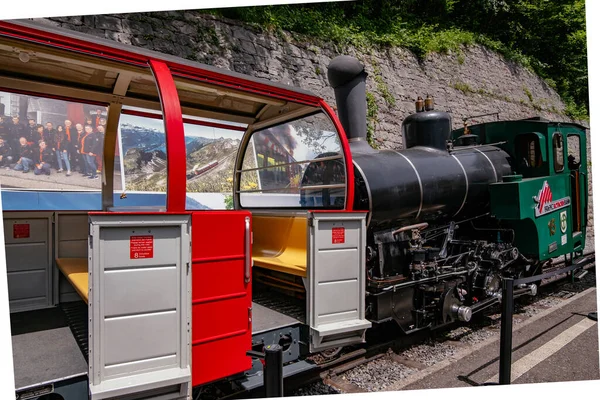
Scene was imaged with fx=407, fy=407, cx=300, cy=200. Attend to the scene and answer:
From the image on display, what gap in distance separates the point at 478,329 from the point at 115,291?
4817mm

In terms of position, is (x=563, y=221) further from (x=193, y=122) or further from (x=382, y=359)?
(x=193, y=122)

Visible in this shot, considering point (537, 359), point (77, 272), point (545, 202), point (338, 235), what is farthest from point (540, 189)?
point (77, 272)

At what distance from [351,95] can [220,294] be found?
3494mm

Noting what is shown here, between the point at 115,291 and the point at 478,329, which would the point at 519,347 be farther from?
the point at 115,291

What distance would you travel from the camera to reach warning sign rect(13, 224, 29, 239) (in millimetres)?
3736

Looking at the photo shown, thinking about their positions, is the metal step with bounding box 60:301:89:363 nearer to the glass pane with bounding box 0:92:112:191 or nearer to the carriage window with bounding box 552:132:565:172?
the glass pane with bounding box 0:92:112:191

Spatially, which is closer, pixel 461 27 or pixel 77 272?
pixel 77 272

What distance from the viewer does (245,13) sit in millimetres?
8914

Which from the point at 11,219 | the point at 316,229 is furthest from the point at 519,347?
the point at 11,219

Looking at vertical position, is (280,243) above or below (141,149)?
below

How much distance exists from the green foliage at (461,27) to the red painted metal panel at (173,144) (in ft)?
21.5

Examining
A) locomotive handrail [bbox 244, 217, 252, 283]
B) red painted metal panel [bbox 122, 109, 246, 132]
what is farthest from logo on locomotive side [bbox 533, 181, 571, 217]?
locomotive handrail [bbox 244, 217, 252, 283]

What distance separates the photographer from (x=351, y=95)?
17.7 ft

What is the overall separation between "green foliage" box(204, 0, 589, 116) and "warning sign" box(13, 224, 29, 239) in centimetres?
622
